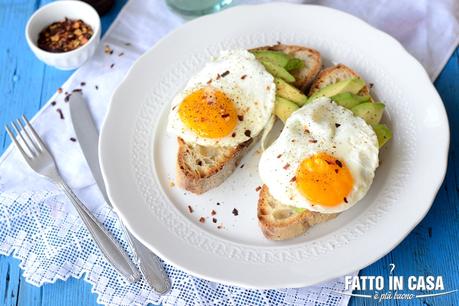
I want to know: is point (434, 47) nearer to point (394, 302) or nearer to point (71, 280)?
point (394, 302)

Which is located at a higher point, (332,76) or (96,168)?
(332,76)

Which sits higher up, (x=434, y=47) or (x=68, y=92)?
(x=434, y=47)

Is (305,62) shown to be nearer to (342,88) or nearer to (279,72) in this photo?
(279,72)

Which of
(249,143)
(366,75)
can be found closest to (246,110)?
(249,143)

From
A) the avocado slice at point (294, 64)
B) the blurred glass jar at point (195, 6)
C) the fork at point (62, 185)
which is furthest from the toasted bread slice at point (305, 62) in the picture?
the fork at point (62, 185)

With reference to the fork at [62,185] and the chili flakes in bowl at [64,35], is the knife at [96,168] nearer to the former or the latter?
the fork at [62,185]

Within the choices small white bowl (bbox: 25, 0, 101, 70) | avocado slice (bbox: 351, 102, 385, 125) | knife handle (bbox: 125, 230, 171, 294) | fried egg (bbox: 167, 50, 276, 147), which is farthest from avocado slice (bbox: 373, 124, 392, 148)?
small white bowl (bbox: 25, 0, 101, 70)

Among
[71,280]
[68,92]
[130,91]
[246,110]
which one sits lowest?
[71,280]

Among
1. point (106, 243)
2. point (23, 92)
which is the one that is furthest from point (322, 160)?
point (23, 92)
